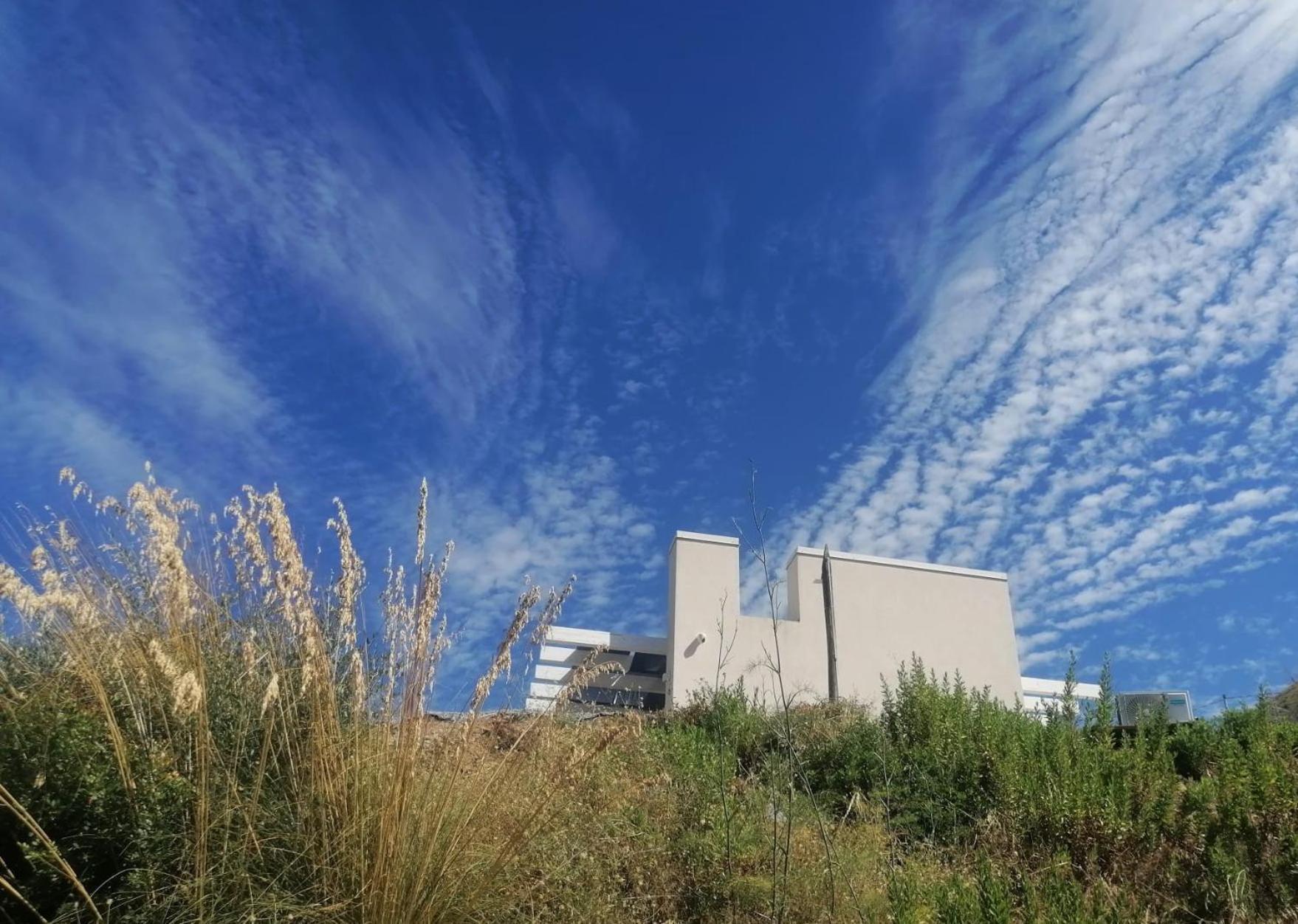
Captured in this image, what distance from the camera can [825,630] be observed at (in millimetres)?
13602

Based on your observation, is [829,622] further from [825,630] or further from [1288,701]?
[1288,701]

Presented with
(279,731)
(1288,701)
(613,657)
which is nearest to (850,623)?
(613,657)

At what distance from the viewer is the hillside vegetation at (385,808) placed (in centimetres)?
301

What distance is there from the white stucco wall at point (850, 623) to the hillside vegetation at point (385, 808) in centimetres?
840

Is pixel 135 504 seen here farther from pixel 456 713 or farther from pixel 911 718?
pixel 911 718

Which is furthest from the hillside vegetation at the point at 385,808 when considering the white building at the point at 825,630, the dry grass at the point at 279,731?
the white building at the point at 825,630

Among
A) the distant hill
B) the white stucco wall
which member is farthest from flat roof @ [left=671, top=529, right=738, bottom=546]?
the distant hill

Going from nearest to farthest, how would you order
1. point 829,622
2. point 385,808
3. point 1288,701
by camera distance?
1. point 385,808
2. point 1288,701
3. point 829,622

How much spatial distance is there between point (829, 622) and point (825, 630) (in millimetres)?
121

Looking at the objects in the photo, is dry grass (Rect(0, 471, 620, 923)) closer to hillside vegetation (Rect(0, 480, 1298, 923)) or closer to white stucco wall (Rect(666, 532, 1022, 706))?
hillside vegetation (Rect(0, 480, 1298, 923))

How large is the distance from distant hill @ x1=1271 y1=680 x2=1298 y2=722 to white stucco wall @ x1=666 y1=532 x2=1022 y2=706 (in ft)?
13.7

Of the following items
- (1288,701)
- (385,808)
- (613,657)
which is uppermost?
(613,657)

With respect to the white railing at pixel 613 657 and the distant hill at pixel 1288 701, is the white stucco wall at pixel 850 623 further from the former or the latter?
the distant hill at pixel 1288 701

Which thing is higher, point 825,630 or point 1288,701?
point 825,630
